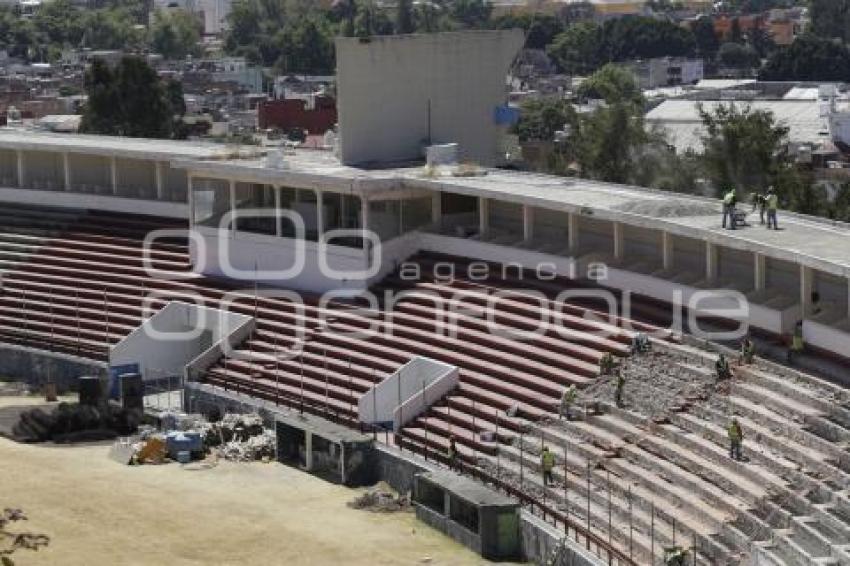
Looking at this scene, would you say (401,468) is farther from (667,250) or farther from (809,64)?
(809,64)

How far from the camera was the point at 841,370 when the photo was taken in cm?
3153

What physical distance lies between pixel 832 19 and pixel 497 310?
498ft

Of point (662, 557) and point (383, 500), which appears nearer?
point (662, 557)

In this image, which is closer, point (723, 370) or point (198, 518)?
point (723, 370)

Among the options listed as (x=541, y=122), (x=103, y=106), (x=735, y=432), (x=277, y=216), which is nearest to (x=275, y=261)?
(x=277, y=216)

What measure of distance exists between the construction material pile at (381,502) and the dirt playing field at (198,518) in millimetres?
205

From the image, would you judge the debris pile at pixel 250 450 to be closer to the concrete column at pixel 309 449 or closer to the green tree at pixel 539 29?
the concrete column at pixel 309 449

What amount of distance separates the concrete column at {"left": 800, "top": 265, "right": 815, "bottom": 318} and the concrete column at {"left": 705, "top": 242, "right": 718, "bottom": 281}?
8.58 feet

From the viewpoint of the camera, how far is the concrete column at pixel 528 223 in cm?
4081

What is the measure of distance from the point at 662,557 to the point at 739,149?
25.1 meters

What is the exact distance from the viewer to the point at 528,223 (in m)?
40.9

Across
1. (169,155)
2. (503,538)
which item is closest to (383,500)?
(503,538)

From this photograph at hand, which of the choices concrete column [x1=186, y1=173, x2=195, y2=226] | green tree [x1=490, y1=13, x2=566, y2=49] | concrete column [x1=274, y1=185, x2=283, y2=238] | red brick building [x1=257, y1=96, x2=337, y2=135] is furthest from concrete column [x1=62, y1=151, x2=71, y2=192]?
green tree [x1=490, y1=13, x2=566, y2=49]

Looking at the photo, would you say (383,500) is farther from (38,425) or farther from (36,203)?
(36,203)
